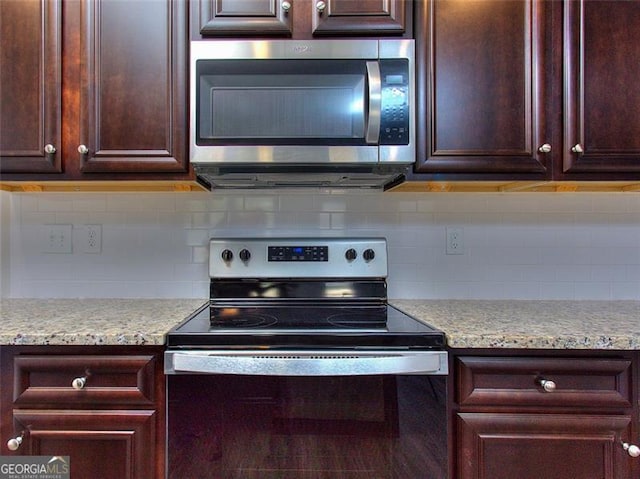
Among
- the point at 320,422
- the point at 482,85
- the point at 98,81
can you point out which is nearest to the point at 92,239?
the point at 98,81

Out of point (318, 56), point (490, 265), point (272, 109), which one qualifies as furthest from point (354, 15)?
point (490, 265)

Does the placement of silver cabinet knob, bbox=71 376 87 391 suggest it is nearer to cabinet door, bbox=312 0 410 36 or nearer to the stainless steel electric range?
the stainless steel electric range

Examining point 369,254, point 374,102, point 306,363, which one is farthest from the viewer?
point 369,254

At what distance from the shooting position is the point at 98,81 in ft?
4.03

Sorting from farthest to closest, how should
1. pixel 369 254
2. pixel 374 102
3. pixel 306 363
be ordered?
pixel 369 254, pixel 374 102, pixel 306 363

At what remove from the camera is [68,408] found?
1.00m

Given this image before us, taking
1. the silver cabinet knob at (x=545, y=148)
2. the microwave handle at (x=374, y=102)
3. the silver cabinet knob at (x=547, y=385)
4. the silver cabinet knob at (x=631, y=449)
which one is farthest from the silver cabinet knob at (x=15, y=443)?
the silver cabinet knob at (x=545, y=148)

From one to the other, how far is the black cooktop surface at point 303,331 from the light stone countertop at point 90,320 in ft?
0.28

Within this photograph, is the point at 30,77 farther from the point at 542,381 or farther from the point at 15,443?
the point at 542,381

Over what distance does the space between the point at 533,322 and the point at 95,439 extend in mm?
1300

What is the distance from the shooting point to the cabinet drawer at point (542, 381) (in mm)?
980

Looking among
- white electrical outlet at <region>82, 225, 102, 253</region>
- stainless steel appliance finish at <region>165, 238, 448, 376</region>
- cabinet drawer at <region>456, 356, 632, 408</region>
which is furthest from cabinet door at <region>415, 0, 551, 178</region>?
white electrical outlet at <region>82, 225, 102, 253</region>

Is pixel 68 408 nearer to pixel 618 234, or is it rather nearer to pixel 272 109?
pixel 272 109

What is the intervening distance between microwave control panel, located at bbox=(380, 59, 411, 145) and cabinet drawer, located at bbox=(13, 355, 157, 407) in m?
0.95
